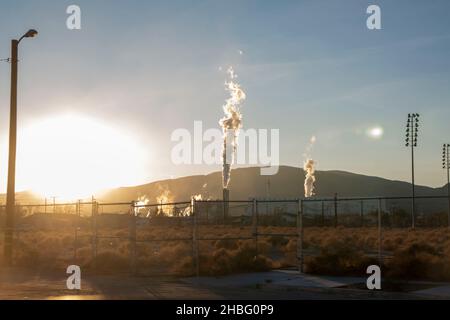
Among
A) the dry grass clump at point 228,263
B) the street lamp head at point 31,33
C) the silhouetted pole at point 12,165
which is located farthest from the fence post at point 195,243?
the street lamp head at point 31,33

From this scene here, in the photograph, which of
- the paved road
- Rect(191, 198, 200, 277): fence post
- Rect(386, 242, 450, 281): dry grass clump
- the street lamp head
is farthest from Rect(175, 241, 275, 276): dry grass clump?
the street lamp head

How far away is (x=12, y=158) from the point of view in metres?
26.1

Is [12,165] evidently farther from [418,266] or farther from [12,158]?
[418,266]

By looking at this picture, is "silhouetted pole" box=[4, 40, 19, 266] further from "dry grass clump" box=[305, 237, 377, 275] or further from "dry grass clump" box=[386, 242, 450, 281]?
"dry grass clump" box=[386, 242, 450, 281]

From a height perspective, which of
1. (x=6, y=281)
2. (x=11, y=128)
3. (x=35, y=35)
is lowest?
(x=6, y=281)

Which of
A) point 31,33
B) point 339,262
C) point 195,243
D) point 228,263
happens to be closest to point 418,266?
point 339,262

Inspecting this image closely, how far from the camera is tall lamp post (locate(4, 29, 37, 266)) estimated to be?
25688mm

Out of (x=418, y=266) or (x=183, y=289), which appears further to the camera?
(x=418, y=266)

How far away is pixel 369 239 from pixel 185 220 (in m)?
36.3

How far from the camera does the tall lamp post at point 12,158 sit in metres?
25.7

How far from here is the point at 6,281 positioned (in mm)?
20141

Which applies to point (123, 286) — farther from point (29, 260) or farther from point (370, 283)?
point (29, 260)
